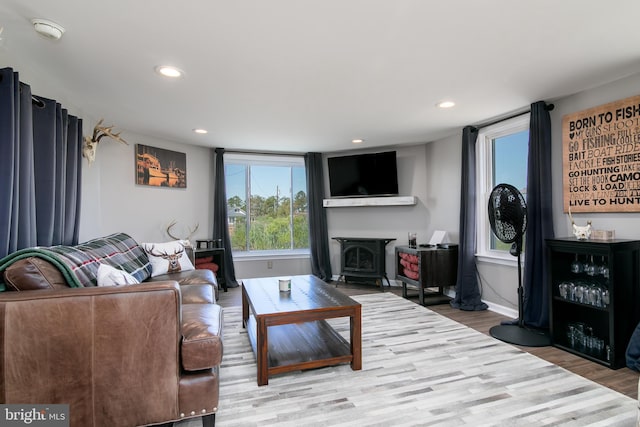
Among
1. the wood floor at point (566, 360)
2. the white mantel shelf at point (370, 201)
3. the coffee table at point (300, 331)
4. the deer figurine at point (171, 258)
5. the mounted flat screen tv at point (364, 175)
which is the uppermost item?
the mounted flat screen tv at point (364, 175)

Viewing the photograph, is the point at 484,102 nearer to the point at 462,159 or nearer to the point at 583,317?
the point at 462,159

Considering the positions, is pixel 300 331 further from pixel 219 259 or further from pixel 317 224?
pixel 317 224

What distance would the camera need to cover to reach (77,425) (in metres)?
1.52

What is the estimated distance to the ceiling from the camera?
1.76 meters

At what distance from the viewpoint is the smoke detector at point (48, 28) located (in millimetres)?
1837

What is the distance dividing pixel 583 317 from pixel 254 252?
443 cm

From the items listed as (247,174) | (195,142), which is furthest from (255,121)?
(247,174)

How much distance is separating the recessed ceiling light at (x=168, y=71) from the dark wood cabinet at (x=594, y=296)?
3.29 metres

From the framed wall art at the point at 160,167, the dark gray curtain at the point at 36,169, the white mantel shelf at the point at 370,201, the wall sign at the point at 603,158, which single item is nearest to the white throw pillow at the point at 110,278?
the dark gray curtain at the point at 36,169

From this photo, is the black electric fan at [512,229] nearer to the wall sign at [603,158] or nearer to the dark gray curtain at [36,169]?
the wall sign at [603,158]

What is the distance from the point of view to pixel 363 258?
5.33 meters

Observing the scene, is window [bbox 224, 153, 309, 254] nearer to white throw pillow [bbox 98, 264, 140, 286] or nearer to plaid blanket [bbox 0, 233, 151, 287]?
plaid blanket [bbox 0, 233, 151, 287]

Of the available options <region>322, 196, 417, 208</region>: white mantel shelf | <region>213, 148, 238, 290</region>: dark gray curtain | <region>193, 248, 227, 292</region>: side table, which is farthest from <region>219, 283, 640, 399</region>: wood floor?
<region>322, 196, 417, 208</region>: white mantel shelf

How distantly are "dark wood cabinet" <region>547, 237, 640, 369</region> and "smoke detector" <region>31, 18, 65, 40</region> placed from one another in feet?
12.4
